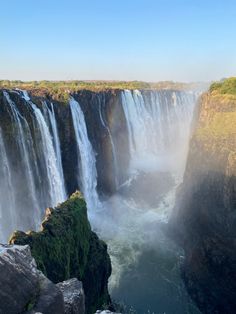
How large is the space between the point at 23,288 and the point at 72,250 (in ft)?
38.1

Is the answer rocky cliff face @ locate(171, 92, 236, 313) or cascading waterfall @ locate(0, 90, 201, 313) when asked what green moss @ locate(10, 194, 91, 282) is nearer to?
cascading waterfall @ locate(0, 90, 201, 313)

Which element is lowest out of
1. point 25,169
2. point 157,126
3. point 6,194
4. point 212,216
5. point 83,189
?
point 83,189

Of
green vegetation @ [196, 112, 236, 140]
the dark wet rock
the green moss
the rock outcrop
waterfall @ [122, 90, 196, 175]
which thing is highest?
the rock outcrop

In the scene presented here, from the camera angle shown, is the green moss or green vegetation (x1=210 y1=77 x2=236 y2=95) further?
green vegetation (x1=210 y1=77 x2=236 y2=95)

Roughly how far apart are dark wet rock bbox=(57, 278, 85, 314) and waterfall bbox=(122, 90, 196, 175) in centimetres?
3958

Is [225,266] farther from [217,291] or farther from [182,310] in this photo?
[182,310]

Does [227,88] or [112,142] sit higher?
[227,88]

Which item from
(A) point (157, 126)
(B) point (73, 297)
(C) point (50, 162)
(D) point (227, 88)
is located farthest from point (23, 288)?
(A) point (157, 126)

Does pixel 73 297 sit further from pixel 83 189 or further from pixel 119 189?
pixel 119 189

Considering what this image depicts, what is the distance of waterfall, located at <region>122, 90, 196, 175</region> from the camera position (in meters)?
51.9

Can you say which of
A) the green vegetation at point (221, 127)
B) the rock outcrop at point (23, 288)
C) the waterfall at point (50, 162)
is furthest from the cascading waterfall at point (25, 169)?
the rock outcrop at point (23, 288)

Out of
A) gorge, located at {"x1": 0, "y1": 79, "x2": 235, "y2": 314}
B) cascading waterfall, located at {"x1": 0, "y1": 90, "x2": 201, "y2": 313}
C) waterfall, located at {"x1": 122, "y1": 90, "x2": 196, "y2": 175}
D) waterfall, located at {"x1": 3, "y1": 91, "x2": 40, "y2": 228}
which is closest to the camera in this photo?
gorge, located at {"x1": 0, "y1": 79, "x2": 235, "y2": 314}

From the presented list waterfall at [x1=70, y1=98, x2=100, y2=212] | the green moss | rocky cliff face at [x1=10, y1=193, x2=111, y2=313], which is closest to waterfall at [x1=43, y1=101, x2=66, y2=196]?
waterfall at [x1=70, y1=98, x2=100, y2=212]

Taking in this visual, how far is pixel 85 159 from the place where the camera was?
38375mm
